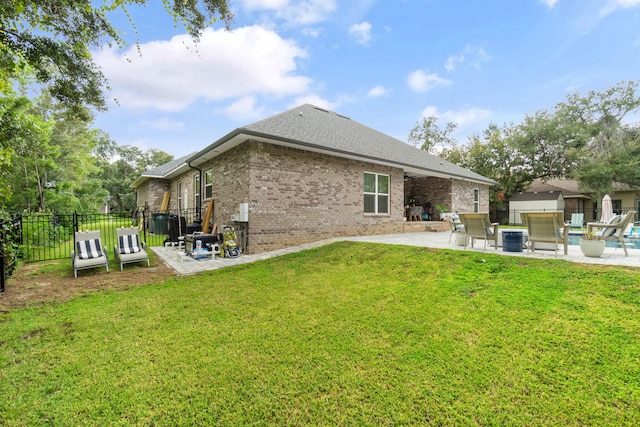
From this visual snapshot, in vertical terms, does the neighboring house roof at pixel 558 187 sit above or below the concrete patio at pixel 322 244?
above

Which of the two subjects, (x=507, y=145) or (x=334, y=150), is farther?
(x=507, y=145)

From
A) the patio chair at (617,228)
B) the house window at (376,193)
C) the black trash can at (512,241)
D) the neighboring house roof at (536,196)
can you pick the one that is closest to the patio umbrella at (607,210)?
the patio chair at (617,228)

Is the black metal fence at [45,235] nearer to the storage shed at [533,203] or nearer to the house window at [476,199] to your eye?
the house window at [476,199]

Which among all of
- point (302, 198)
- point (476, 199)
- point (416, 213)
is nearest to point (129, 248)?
point (302, 198)

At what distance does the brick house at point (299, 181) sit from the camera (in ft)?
27.6

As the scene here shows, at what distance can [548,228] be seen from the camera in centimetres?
580

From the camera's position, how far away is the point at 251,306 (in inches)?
175

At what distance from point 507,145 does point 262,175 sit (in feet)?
83.8

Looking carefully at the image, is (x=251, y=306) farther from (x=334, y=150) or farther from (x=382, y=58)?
(x=382, y=58)

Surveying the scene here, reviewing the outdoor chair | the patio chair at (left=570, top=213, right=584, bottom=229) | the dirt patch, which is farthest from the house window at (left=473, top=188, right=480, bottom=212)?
the dirt patch

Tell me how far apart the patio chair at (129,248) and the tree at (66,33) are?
→ 11.4 feet

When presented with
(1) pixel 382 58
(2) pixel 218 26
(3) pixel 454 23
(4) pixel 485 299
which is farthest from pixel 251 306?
(1) pixel 382 58

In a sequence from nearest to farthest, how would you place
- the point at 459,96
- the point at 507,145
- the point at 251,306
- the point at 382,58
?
the point at 251,306 < the point at 382,58 < the point at 459,96 < the point at 507,145

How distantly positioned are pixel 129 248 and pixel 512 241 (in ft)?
32.2
